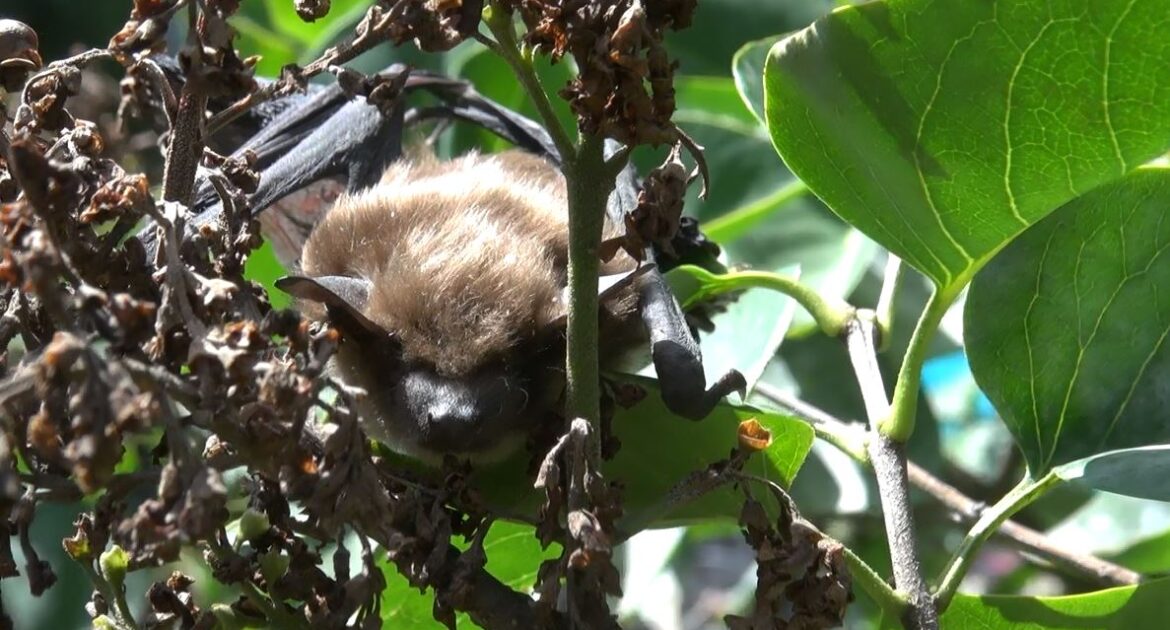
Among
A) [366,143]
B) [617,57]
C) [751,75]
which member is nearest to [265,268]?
[366,143]

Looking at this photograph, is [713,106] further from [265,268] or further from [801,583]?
[801,583]

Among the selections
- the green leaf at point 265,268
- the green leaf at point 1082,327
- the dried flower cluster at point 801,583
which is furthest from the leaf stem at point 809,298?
the green leaf at point 265,268

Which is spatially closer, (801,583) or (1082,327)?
(801,583)

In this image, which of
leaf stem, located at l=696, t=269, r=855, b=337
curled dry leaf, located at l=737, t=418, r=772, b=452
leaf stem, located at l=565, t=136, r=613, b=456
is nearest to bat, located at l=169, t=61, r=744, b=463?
leaf stem, located at l=696, t=269, r=855, b=337

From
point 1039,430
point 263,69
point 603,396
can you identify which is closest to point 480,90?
point 263,69

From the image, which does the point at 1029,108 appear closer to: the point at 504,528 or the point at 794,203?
the point at 504,528

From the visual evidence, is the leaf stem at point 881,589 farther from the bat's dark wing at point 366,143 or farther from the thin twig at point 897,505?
the bat's dark wing at point 366,143
